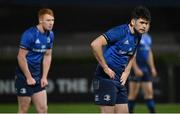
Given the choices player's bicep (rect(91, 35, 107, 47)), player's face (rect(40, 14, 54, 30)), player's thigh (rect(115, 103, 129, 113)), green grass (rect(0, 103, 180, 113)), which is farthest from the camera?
green grass (rect(0, 103, 180, 113))

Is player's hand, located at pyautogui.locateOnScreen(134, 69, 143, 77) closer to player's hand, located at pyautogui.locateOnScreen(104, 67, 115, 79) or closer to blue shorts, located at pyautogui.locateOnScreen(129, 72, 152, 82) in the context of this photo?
blue shorts, located at pyautogui.locateOnScreen(129, 72, 152, 82)

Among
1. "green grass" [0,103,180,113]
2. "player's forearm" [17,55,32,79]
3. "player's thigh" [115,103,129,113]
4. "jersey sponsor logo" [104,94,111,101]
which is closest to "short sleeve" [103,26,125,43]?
"jersey sponsor logo" [104,94,111,101]

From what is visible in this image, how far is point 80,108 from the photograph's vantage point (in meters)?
15.6

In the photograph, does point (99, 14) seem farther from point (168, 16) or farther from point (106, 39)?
point (106, 39)

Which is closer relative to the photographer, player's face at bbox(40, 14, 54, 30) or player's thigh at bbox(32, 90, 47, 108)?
player's face at bbox(40, 14, 54, 30)

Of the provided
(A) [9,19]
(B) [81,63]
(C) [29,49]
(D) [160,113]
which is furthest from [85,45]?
(C) [29,49]

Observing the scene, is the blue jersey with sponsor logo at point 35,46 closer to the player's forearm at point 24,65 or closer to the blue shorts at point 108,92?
the player's forearm at point 24,65

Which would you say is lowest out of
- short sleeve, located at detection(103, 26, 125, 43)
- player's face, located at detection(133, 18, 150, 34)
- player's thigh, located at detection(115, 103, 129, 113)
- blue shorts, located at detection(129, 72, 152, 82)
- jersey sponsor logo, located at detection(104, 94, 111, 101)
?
player's thigh, located at detection(115, 103, 129, 113)

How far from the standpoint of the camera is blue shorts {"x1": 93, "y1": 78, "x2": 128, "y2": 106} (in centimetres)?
923

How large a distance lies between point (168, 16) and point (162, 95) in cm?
916

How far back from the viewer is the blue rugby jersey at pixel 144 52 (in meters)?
13.5

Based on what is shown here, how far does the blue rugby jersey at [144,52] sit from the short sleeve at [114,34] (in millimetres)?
4301

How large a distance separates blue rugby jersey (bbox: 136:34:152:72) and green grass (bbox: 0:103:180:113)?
128cm

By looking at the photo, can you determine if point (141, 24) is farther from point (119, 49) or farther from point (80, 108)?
point (80, 108)
